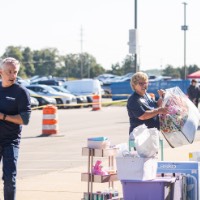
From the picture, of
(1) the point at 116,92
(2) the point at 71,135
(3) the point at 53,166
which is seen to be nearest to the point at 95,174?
(3) the point at 53,166

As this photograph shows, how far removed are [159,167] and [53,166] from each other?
639 centimetres

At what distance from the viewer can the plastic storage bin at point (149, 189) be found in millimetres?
8695

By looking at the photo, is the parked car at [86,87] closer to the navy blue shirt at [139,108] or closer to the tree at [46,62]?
the navy blue shirt at [139,108]

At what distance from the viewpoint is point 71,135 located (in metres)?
24.0

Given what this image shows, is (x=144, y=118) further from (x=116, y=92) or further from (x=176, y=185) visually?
(x=116, y=92)

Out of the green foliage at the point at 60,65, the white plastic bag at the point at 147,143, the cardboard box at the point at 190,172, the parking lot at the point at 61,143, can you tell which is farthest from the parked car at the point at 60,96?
the green foliage at the point at 60,65

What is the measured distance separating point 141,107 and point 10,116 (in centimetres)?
192

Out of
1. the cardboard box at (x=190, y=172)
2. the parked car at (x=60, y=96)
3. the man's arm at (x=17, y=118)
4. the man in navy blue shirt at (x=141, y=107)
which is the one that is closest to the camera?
the man's arm at (x=17, y=118)

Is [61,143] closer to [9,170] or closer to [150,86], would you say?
[9,170]

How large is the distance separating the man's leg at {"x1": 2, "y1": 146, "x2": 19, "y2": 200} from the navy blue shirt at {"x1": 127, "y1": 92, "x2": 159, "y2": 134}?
1814 millimetres

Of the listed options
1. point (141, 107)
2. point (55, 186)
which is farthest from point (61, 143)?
point (141, 107)

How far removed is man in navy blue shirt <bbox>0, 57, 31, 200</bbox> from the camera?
878 centimetres

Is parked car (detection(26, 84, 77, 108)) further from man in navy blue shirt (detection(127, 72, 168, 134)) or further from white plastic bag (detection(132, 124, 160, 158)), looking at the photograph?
white plastic bag (detection(132, 124, 160, 158))

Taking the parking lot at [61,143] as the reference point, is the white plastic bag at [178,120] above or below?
above
